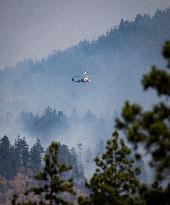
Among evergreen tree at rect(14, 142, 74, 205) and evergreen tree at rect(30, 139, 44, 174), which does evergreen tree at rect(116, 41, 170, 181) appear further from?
evergreen tree at rect(30, 139, 44, 174)

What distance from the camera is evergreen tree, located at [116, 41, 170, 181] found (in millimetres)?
14070

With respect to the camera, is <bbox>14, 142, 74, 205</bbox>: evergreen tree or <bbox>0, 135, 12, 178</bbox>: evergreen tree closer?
<bbox>14, 142, 74, 205</bbox>: evergreen tree

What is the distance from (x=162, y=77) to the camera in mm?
14750

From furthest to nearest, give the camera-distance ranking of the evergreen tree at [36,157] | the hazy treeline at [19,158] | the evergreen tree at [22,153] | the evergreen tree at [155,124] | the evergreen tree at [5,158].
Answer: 1. the evergreen tree at [36,157]
2. the evergreen tree at [22,153]
3. the hazy treeline at [19,158]
4. the evergreen tree at [5,158]
5. the evergreen tree at [155,124]

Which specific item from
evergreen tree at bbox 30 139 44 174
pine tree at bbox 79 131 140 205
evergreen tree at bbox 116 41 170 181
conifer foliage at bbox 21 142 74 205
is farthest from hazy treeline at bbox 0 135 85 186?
evergreen tree at bbox 116 41 170 181

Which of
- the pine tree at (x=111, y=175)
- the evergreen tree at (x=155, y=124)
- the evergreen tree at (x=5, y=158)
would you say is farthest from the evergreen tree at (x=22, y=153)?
the evergreen tree at (x=155, y=124)

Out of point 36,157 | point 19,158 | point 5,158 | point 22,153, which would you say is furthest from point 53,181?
point 36,157

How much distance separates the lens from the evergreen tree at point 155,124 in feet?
46.2

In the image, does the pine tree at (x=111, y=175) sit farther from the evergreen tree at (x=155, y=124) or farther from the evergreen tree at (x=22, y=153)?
the evergreen tree at (x=22, y=153)

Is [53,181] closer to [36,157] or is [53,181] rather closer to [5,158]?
[5,158]

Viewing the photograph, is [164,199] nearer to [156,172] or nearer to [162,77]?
[156,172]

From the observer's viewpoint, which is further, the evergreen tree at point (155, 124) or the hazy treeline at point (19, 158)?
the hazy treeline at point (19, 158)

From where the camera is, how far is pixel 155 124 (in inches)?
556

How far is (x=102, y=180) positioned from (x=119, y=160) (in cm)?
209
